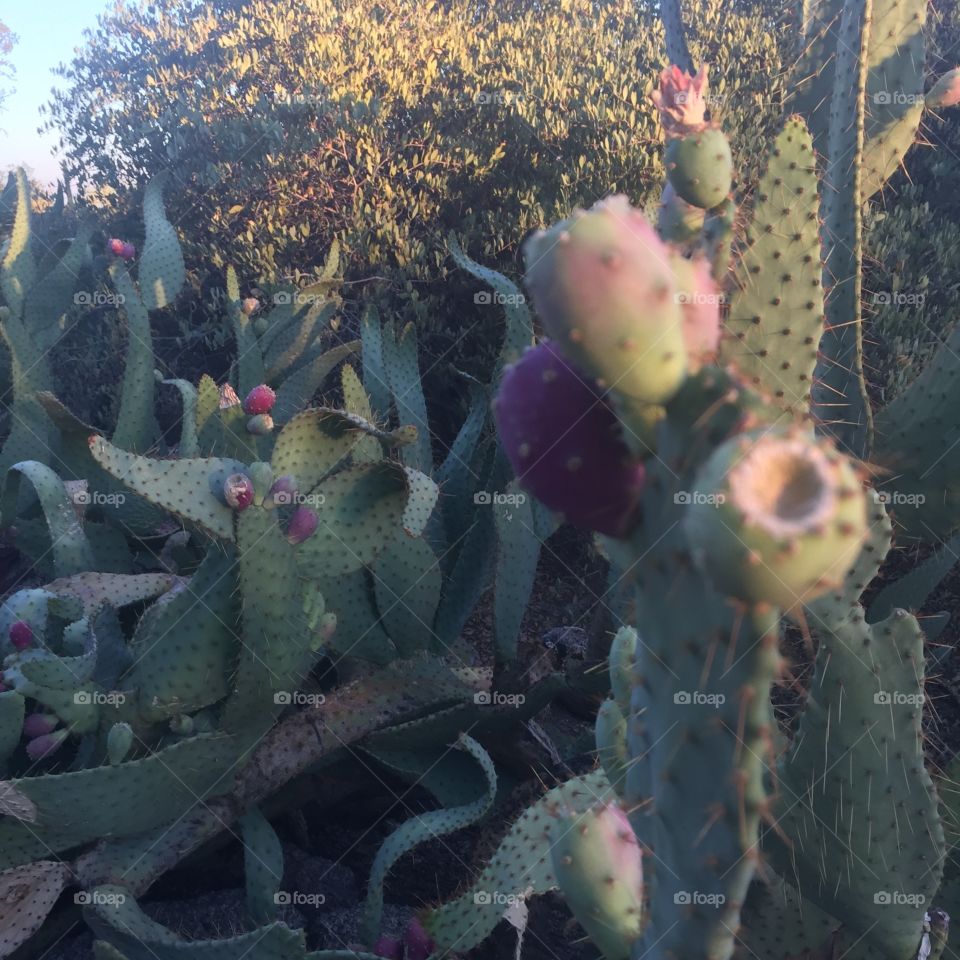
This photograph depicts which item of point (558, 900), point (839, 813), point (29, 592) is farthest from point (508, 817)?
point (29, 592)

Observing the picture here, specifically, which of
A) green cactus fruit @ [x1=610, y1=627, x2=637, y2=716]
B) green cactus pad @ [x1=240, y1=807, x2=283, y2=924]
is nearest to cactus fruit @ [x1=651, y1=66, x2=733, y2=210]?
green cactus fruit @ [x1=610, y1=627, x2=637, y2=716]

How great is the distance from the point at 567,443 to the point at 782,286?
1346mm

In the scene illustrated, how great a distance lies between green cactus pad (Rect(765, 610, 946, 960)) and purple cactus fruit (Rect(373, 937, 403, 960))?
980 millimetres

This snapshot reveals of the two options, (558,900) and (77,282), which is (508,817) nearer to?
(558,900)

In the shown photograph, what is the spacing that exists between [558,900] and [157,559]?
208 cm

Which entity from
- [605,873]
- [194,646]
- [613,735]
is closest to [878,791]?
[613,735]

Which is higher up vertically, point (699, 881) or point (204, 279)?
point (204, 279)

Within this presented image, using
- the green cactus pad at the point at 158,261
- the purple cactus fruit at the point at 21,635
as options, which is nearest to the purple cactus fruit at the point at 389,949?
the purple cactus fruit at the point at 21,635

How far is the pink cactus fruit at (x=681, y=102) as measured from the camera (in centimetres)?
175

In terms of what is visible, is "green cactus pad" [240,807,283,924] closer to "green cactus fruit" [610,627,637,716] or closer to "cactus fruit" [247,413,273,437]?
"green cactus fruit" [610,627,637,716]

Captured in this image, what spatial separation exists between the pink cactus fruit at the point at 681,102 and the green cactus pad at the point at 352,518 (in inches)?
48.7

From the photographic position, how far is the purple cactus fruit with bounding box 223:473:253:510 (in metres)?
2.14

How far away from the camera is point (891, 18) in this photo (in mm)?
3055

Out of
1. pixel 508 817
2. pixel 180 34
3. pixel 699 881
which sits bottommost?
pixel 699 881
